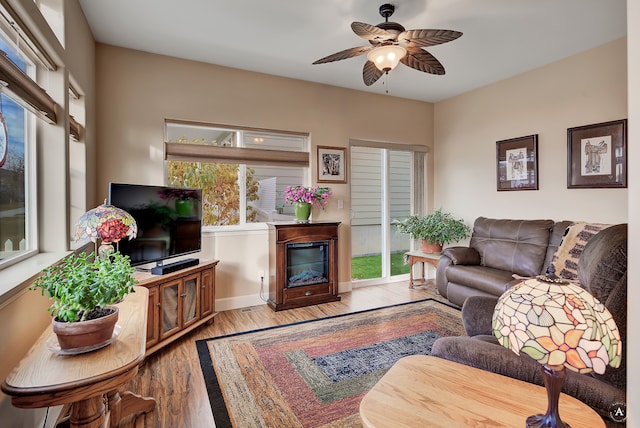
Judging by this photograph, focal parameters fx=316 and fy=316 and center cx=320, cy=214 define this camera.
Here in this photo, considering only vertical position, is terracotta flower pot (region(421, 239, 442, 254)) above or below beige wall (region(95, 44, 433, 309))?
below

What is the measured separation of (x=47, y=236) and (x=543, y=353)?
8.57 ft

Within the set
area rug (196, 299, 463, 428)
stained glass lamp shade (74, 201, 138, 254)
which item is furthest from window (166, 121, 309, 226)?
stained glass lamp shade (74, 201, 138, 254)

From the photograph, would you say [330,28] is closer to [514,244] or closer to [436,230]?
[436,230]

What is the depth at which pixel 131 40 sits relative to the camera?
10.1 ft

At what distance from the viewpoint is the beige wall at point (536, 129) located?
125 inches

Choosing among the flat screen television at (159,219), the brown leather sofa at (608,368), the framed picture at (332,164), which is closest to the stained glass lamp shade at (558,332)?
the brown leather sofa at (608,368)

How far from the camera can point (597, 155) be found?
128 inches

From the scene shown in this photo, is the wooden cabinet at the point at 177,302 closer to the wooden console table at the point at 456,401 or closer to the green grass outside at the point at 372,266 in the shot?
the wooden console table at the point at 456,401

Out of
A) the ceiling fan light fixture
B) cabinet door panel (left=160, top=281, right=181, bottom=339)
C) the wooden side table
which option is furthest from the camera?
the wooden side table

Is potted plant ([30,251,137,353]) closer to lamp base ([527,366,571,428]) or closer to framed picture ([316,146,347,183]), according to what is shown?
lamp base ([527,366,571,428])

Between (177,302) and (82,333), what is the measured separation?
1.73 metres

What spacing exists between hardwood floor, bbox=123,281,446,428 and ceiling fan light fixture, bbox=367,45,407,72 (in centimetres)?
258

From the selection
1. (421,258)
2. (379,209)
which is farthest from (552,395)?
(379,209)

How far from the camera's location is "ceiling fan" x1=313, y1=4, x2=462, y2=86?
224 centimetres
